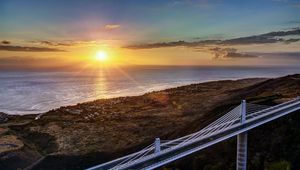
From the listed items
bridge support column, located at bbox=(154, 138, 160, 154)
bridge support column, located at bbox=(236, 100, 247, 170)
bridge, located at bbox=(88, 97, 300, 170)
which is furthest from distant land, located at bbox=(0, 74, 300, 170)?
bridge support column, located at bbox=(154, 138, 160, 154)

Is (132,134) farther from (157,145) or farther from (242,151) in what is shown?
(157,145)

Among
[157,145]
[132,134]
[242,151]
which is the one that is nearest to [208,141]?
[242,151]

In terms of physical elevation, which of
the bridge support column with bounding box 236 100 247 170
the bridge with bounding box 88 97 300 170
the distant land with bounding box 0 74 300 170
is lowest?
the distant land with bounding box 0 74 300 170

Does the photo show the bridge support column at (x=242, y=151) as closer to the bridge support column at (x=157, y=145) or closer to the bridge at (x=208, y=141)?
the bridge at (x=208, y=141)

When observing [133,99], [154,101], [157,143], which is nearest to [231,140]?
[157,143]

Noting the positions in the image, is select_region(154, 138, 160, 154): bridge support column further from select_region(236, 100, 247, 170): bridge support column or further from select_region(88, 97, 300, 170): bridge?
select_region(236, 100, 247, 170): bridge support column

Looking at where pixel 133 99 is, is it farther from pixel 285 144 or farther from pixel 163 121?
pixel 285 144
